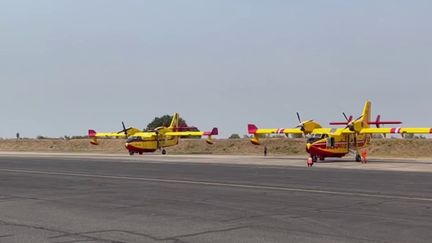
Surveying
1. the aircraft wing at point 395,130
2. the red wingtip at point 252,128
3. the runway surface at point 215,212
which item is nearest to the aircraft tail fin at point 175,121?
the red wingtip at point 252,128

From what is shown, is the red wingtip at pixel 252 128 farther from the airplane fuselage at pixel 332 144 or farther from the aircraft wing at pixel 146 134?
the aircraft wing at pixel 146 134

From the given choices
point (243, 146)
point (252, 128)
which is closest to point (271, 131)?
point (252, 128)

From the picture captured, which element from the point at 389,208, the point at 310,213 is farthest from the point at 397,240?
the point at 389,208

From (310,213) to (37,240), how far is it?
18.4 feet

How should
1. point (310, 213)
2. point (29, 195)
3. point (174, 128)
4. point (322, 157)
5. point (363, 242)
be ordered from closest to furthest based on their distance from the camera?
point (363, 242)
point (310, 213)
point (29, 195)
point (322, 157)
point (174, 128)

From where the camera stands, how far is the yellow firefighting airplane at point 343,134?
41.7m

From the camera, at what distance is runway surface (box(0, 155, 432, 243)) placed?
30.5ft

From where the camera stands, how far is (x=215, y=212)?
12.1 metres

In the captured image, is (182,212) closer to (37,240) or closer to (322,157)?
(37,240)

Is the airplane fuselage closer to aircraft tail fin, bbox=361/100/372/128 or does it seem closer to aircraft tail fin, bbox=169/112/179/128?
aircraft tail fin, bbox=361/100/372/128

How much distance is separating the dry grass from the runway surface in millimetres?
44585

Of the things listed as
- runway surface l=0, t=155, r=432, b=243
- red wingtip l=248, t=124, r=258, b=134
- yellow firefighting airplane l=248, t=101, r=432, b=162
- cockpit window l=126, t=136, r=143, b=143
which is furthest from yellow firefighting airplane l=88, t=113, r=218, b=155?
runway surface l=0, t=155, r=432, b=243

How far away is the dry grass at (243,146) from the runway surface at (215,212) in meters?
44.6

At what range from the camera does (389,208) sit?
41.9ft
